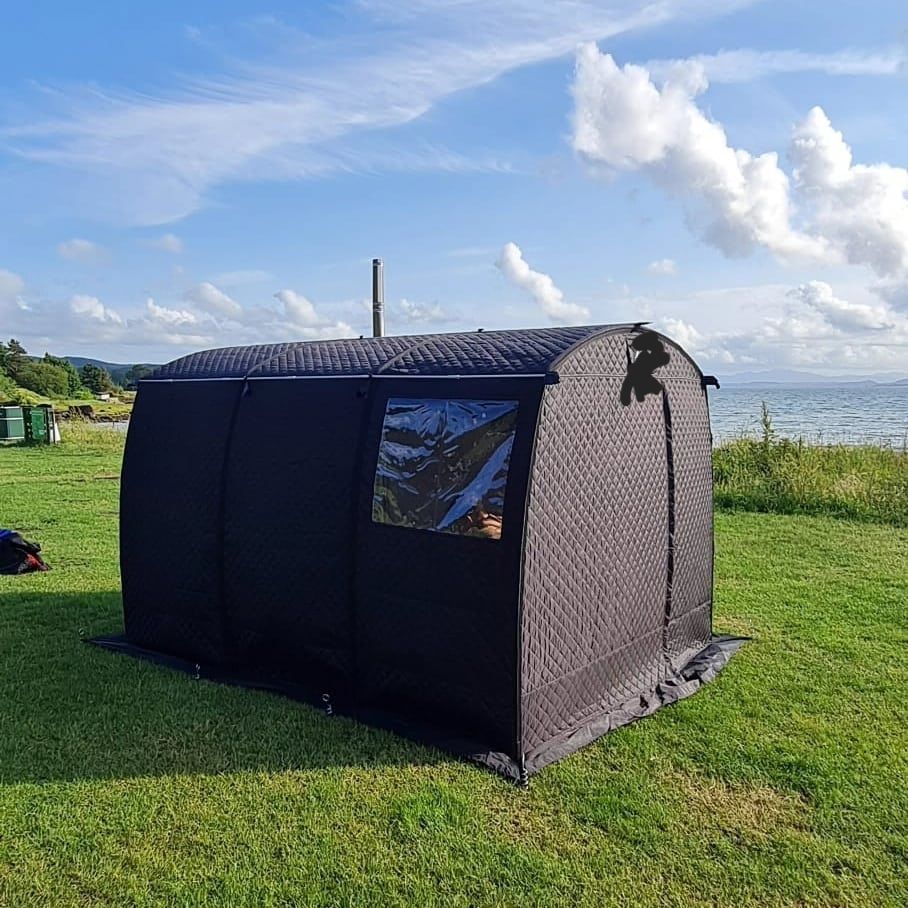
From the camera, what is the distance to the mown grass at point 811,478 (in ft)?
33.4

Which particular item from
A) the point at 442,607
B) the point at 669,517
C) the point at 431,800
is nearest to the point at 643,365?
the point at 669,517

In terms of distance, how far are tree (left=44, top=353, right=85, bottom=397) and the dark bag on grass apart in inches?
1789

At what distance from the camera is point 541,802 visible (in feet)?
10.8

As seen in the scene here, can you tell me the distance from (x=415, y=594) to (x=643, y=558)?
136 cm

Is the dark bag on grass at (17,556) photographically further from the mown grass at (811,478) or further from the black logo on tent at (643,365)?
the mown grass at (811,478)

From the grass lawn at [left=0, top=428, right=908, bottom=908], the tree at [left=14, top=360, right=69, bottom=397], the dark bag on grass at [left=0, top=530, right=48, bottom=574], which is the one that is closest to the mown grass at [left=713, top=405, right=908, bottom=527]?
the grass lawn at [left=0, top=428, right=908, bottom=908]

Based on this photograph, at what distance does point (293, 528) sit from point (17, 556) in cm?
423

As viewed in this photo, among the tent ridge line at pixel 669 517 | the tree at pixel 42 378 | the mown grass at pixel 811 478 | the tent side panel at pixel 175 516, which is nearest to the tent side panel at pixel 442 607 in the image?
the tent side panel at pixel 175 516

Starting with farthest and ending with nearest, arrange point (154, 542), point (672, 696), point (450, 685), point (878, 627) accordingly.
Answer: point (878, 627) < point (154, 542) < point (672, 696) < point (450, 685)

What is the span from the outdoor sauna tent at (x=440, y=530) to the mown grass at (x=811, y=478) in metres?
5.93

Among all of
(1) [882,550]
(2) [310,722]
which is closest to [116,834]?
(2) [310,722]

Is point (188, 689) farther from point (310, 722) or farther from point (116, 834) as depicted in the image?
point (116, 834)

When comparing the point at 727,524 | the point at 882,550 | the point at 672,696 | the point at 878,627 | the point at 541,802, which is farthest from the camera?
the point at 727,524

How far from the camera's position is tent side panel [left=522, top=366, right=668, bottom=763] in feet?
12.0
